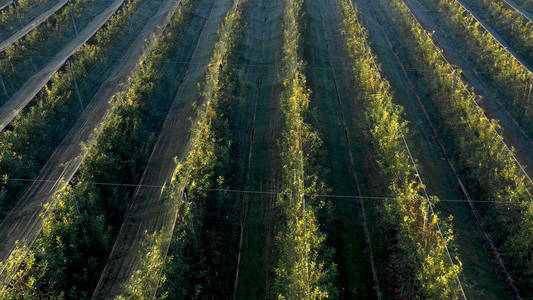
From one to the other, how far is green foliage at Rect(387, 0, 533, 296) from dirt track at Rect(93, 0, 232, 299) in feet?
27.9

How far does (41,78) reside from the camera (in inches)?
677

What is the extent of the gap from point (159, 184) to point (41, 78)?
8114 mm

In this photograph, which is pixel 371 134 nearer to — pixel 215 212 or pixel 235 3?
pixel 215 212

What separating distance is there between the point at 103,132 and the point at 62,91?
4.32 m

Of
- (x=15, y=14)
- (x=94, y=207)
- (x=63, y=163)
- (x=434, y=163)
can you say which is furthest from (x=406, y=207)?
(x=15, y=14)

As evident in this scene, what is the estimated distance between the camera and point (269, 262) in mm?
11211

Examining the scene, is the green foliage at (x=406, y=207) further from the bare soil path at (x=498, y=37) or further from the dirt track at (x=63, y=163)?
the dirt track at (x=63, y=163)

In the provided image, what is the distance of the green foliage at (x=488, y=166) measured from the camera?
10727 millimetres

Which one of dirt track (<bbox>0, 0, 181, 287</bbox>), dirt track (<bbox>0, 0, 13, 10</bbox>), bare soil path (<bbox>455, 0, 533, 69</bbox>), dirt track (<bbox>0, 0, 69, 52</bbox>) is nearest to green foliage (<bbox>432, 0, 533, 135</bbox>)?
bare soil path (<bbox>455, 0, 533, 69</bbox>)

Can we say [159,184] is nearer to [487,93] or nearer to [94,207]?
[94,207]

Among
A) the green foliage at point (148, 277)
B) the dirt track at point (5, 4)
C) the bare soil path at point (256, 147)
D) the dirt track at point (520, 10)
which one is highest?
the dirt track at point (520, 10)

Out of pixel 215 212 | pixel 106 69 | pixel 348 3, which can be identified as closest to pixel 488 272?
pixel 215 212

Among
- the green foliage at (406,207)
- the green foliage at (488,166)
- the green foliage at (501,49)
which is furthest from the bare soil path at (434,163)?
the green foliage at (501,49)

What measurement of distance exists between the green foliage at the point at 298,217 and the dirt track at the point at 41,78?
29.4 feet
